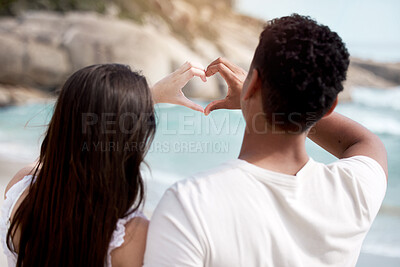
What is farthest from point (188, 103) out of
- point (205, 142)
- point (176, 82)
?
point (205, 142)

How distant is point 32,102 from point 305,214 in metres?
9.42

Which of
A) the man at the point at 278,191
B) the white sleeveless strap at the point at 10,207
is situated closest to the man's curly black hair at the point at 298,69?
the man at the point at 278,191

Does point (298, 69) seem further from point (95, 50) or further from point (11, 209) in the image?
point (95, 50)

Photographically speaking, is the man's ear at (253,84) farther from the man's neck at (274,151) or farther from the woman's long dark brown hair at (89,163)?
the woman's long dark brown hair at (89,163)

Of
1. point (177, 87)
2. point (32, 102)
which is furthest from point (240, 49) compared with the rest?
point (177, 87)

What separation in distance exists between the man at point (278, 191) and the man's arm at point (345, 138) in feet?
0.45

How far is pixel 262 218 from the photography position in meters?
0.79

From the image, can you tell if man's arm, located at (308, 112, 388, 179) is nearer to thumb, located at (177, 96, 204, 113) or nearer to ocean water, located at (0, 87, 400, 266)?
thumb, located at (177, 96, 204, 113)

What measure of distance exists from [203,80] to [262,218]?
21.3 inches

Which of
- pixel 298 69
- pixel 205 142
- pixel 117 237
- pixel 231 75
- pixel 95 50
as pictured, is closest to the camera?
pixel 298 69

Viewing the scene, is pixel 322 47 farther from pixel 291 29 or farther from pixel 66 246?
pixel 66 246

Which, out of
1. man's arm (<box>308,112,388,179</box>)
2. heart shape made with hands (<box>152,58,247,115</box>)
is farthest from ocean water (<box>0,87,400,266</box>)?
heart shape made with hands (<box>152,58,247,115</box>)

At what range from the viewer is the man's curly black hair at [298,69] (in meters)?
0.78

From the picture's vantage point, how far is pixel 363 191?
35.6 inches
